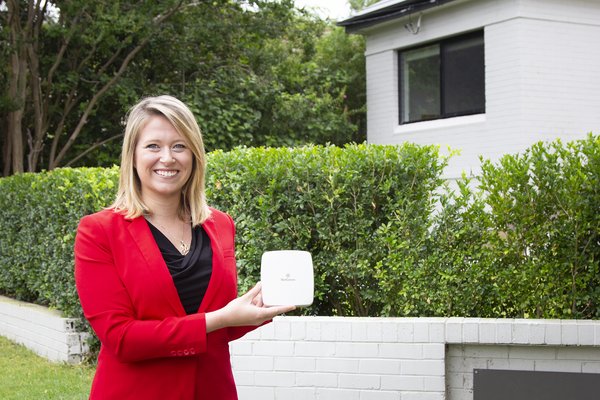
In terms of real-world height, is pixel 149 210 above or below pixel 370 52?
below

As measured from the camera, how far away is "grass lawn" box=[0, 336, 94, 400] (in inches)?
271

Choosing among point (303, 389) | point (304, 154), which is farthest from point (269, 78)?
point (303, 389)

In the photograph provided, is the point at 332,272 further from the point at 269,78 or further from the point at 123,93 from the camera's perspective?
the point at 269,78

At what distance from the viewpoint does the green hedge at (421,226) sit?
5.62 m

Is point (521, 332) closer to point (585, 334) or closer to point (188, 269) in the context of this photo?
point (585, 334)

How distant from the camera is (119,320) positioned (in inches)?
100

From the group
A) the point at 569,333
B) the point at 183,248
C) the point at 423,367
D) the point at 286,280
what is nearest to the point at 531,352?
the point at 569,333

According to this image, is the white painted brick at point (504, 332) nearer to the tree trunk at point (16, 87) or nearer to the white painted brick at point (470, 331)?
the white painted brick at point (470, 331)

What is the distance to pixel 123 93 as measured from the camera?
41.0ft

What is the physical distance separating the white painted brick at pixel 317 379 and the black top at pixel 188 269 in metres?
3.27

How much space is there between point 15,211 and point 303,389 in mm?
5379

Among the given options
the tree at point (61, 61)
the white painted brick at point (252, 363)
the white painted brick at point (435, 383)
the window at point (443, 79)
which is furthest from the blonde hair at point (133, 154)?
the window at point (443, 79)

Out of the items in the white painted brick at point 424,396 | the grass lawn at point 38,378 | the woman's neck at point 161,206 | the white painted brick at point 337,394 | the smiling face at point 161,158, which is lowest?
the grass lawn at point 38,378

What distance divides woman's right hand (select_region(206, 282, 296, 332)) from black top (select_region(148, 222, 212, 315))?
13cm
